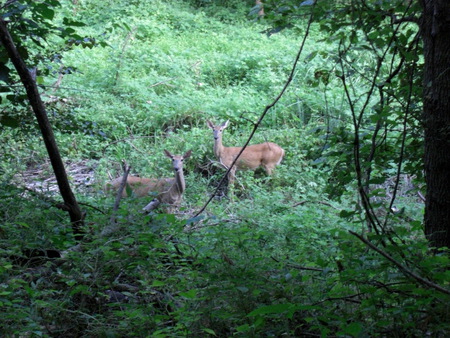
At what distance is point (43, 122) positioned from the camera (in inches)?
162

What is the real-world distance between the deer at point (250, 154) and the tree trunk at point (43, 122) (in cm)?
515

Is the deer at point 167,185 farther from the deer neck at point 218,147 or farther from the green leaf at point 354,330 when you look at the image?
the green leaf at point 354,330

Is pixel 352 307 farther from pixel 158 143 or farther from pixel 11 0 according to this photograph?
pixel 158 143

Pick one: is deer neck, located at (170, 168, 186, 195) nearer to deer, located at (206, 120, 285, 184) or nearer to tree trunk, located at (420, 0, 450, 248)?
deer, located at (206, 120, 285, 184)

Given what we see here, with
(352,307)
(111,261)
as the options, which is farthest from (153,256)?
(352,307)

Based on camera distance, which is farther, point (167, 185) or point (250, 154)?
point (250, 154)

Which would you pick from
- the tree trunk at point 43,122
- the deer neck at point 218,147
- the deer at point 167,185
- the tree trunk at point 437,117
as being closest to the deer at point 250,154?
the deer neck at point 218,147

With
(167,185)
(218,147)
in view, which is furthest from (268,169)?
(167,185)

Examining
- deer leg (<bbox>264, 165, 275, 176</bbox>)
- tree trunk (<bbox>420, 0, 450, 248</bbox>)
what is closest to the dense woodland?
tree trunk (<bbox>420, 0, 450, 248</bbox>)

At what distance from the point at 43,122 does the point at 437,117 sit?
8.19 feet

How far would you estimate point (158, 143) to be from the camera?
32.5 ft

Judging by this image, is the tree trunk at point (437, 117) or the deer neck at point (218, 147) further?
the deer neck at point (218, 147)

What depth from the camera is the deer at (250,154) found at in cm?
982

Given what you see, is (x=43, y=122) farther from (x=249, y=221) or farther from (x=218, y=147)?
(x=218, y=147)
